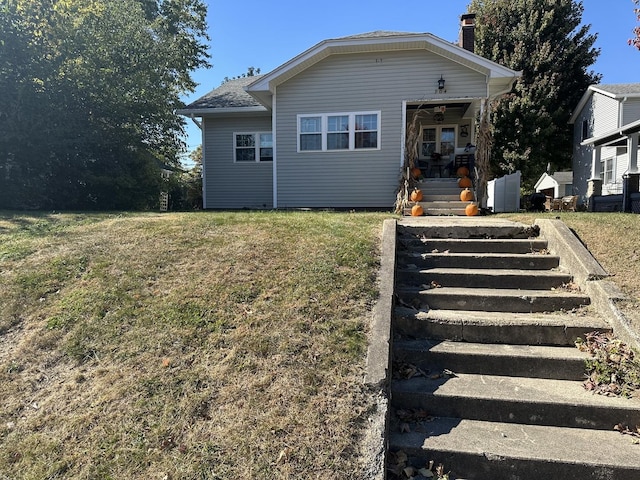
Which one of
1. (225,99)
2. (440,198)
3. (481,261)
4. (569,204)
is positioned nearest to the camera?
(481,261)

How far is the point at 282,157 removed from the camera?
1216cm

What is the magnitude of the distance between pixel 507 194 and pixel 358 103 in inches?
196

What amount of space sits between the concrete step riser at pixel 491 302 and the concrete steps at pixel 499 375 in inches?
0.4

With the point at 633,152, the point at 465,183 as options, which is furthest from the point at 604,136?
the point at 465,183

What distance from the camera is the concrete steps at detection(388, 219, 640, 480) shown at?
271cm

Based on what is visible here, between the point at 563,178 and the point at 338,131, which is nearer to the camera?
the point at 338,131

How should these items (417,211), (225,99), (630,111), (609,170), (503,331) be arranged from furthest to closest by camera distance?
(609,170), (630,111), (225,99), (417,211), (503,331)

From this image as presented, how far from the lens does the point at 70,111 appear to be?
1132cm

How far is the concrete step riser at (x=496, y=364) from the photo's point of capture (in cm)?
347

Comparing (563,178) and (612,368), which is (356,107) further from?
(563,178)

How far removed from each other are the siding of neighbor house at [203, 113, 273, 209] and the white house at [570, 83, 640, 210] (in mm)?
11434

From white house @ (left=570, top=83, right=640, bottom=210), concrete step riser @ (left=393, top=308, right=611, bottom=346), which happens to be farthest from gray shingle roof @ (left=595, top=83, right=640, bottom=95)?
concrete step riser @ (left=393, top=308, right=611, bottom=346)

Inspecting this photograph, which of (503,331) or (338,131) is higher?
(338,131)

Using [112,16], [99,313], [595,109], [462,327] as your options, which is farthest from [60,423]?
[595,109]
